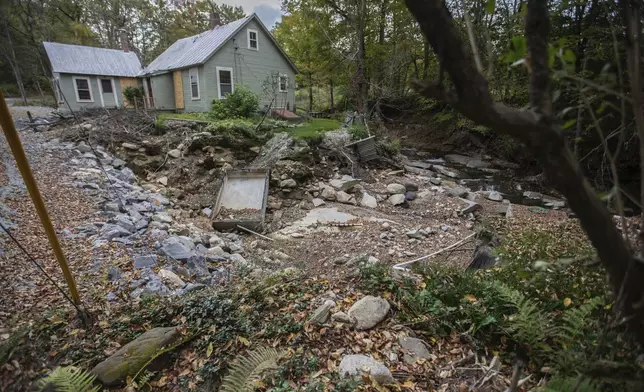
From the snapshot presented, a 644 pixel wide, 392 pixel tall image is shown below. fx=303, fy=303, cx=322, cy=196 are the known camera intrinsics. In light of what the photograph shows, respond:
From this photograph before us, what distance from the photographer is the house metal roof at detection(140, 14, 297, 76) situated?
13078 mm

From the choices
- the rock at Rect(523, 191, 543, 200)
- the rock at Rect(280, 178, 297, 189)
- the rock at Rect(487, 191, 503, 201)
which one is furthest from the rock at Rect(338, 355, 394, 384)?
the rock at Rect(523, 191, 543, 200)

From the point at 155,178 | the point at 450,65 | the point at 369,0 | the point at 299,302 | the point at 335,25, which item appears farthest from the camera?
the point at 335,25

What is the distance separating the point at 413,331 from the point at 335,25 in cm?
1733

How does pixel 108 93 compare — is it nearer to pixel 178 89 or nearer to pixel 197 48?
pixel 178 89

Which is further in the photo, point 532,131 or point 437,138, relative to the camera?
Result: point 437,138

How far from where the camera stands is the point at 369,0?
14641mm

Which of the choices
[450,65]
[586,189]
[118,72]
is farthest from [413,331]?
[118,72]

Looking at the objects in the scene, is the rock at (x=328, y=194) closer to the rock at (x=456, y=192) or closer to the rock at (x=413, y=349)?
the rock at (x=456, y=192)

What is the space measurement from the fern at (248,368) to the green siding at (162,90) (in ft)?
52.2

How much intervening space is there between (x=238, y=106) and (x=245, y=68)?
11.5 ft

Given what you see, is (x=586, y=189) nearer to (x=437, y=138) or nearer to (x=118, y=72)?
(x=437, y=138)

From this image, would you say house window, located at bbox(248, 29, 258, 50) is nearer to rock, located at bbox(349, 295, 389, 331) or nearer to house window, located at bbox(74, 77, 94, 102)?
house window, located at bbox(74, 77, 94, 102)

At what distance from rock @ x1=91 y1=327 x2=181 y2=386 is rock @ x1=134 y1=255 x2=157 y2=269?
1436 millimetres

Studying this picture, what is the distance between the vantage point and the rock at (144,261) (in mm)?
3490
